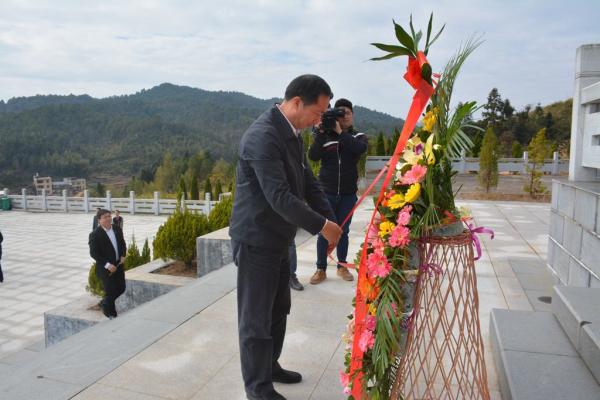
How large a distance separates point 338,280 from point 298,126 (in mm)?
2367

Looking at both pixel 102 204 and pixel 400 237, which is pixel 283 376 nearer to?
pixel 400 237

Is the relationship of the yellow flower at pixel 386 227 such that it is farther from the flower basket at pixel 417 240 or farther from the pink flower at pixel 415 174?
the pink flower at pixel 415 174

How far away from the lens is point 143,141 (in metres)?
77.4

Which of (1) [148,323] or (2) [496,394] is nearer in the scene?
(2) [496,394]

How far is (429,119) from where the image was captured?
1676mm

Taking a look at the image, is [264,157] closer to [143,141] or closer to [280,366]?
[280,366]

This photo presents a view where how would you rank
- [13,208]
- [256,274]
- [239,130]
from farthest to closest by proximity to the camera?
[239,130]
[13,208]
[256,274]

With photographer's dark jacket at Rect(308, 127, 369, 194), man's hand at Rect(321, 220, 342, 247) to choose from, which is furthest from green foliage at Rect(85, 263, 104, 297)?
man's hand at Rect(321, 220, 342, 247)

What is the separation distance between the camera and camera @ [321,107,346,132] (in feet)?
11.8

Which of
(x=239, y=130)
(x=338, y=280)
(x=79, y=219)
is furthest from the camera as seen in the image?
(x=239, y=130)

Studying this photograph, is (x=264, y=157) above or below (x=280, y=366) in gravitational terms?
above

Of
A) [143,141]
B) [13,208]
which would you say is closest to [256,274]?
[13,208]

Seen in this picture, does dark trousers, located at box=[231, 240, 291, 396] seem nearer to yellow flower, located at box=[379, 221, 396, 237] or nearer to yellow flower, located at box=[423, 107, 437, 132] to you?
yellow flower, located at box=[379, 221, 396, 237]

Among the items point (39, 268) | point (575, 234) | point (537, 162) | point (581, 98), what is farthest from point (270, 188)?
point (537, 162)
